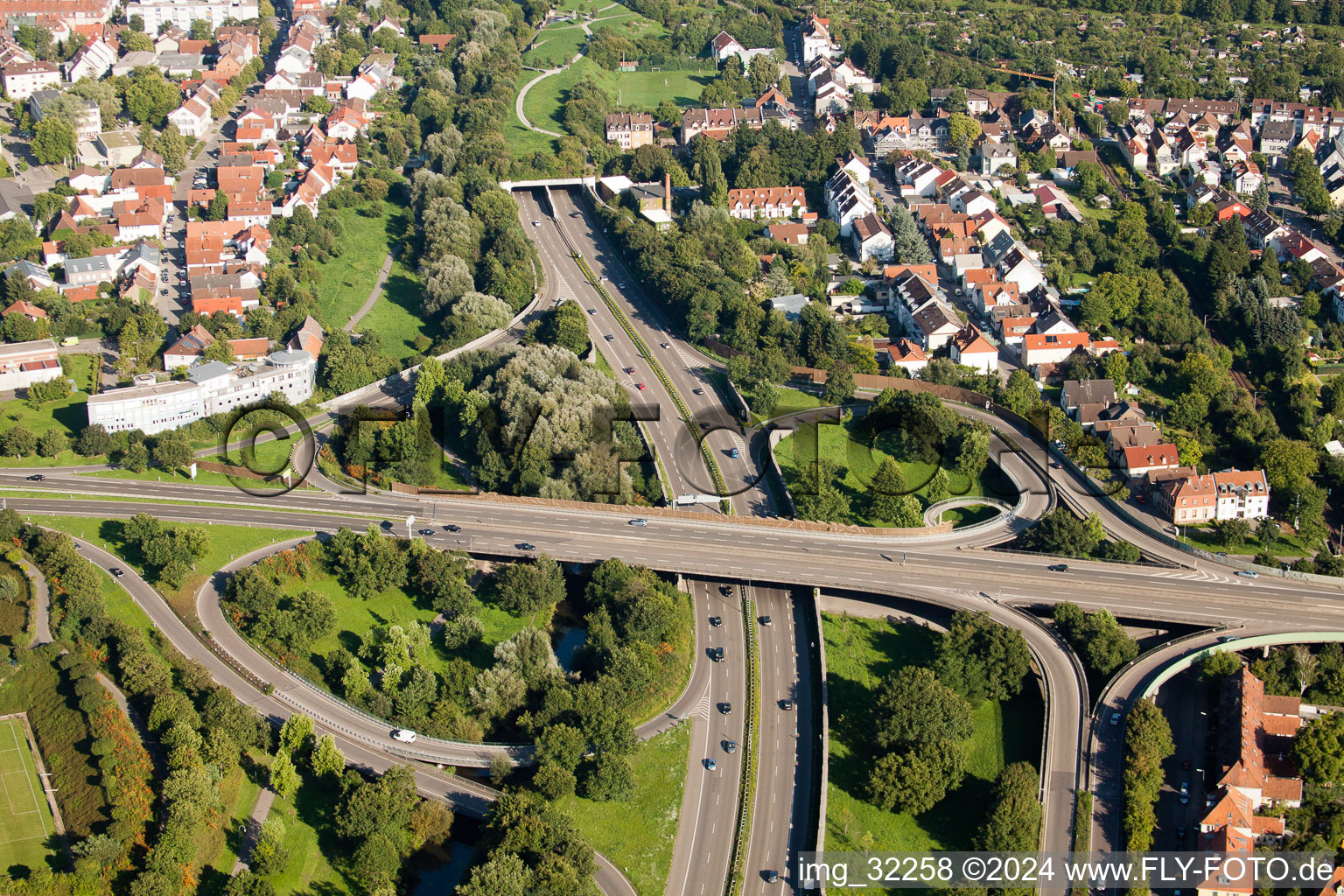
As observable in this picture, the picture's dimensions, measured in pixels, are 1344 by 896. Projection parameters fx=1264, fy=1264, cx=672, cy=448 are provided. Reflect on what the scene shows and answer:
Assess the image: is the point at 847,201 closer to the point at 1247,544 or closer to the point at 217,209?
the point at 1247,544

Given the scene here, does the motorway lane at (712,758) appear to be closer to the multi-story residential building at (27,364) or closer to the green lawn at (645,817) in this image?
the green lawn at (645,817)

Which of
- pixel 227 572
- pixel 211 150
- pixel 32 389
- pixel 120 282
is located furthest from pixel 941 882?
pixel 211 150

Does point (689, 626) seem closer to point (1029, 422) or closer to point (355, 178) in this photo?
point (1029, 422)

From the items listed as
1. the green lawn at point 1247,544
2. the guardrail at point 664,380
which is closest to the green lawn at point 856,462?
the guardrail at point 664,380

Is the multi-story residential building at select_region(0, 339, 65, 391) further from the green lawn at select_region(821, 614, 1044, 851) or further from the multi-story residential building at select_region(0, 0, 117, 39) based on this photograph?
the multi-story residential building at select_region(0, 0, 117, 39)

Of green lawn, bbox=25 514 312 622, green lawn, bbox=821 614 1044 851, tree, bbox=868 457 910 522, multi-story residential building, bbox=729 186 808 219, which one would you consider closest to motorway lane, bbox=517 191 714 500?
tree, bbox=868 457 910 522
